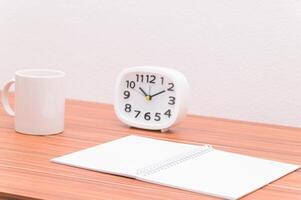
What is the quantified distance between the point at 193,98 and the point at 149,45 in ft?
0.71

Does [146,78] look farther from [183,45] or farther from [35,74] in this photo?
[183,45]

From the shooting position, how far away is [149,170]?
3.37 ft

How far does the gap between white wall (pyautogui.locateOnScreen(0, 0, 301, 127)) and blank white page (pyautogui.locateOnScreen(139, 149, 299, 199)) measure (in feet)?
2.30

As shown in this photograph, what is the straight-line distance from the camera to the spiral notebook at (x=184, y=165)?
975mm

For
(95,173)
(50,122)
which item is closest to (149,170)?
(95,173)

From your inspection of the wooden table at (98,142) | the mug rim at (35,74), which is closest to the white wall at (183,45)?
the wooden table at (98,142)

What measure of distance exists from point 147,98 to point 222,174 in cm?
39

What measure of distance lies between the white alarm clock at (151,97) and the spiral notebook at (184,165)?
0.37 ft

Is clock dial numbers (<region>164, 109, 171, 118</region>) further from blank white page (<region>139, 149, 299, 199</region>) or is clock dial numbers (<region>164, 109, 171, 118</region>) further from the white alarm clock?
blank white page (<region>139, 149, 299, 199</region>)

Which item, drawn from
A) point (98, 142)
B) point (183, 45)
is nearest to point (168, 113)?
point (98, 142)

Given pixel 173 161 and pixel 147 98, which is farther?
pixel 147 98

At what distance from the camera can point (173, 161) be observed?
1092 mm

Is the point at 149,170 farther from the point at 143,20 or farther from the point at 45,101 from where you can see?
the point at 143,20

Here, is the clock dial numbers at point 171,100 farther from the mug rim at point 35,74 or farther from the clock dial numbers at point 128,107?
the mug rim at point 35,74
